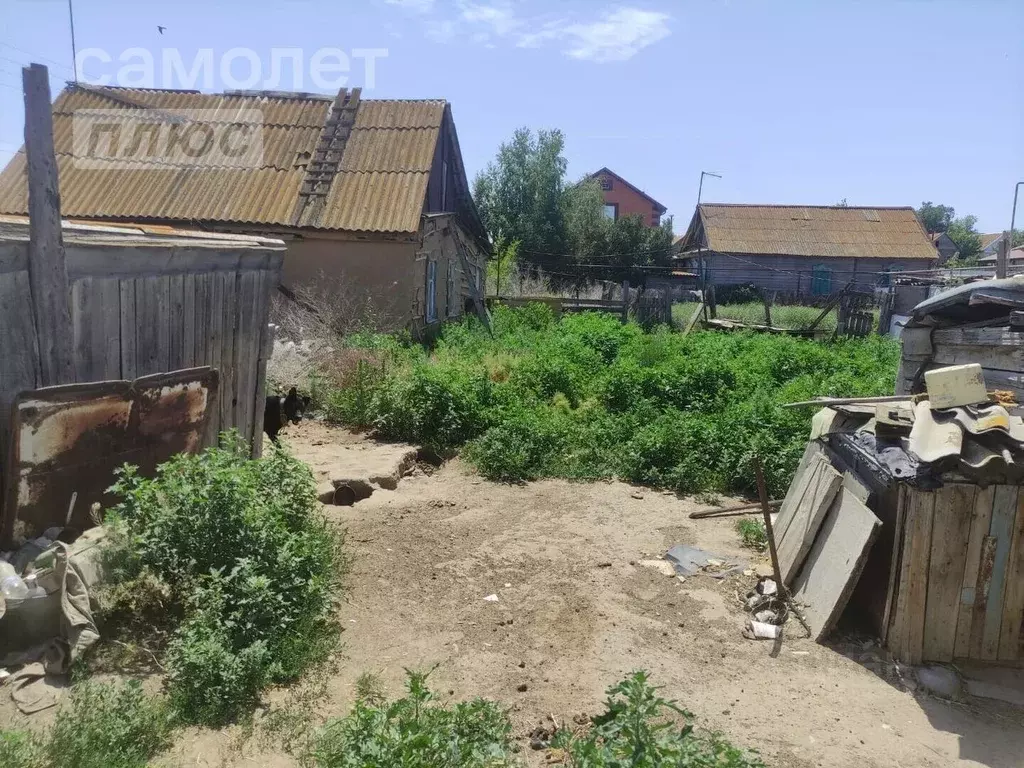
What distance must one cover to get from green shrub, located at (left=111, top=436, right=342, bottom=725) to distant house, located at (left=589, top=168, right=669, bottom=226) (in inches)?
1723

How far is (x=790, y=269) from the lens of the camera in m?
31.0

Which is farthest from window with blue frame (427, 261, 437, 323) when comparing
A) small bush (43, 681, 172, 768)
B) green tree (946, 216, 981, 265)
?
green tree (946, 216, 981, 265)

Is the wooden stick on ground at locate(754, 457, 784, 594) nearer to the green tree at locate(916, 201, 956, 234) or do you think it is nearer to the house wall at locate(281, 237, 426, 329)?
the house wall at locate(281, 237, 426, 329)

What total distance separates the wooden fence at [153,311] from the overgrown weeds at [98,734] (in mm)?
1577

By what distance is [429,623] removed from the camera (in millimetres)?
4766

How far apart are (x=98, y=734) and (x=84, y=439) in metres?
1.93

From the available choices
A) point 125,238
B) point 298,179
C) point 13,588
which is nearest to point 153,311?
point 125,238

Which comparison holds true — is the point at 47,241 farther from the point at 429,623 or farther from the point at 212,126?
the point at 212,126

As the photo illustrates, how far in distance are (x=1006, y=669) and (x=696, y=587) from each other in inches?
76.2

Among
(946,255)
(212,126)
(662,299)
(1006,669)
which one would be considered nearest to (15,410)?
(1006,669)

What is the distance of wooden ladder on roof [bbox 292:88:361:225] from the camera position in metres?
13.7

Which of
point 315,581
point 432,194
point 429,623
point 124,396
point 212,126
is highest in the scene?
point 212,126

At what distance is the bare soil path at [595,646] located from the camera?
3732mm

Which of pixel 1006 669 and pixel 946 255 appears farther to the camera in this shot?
pixel 946 255
